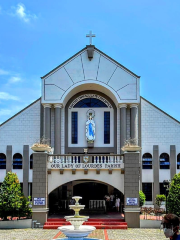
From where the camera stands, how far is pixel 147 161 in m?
28.9

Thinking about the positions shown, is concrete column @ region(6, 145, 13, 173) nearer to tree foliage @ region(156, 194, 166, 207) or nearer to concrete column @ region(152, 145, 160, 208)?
concrete column @ region(152, 145, 160, 208)

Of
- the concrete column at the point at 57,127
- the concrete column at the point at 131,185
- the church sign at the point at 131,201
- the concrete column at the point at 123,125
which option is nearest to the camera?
the concrete column at the point at 131,185

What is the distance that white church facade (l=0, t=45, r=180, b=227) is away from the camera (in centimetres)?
2811

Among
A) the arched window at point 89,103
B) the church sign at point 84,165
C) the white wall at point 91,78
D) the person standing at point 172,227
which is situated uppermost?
the white wall at point 91,78

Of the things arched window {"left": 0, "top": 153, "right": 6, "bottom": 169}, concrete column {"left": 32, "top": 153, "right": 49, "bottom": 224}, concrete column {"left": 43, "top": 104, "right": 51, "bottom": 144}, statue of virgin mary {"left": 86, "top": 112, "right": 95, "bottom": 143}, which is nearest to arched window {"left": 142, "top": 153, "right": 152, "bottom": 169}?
statue of virgin mary {"left": 86, "top": 112, "right": 95, "bottom": 143}

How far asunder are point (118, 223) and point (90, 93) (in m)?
12.3

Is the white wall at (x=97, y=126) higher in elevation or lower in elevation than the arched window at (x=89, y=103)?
lower

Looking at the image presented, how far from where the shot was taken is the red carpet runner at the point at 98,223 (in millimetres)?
20091

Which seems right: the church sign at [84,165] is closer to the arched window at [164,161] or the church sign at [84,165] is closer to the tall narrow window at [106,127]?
the tall narrow window at [106,127]

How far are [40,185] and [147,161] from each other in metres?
10.9

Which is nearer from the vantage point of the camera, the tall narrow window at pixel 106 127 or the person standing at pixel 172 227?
the person standing at pixel 172 227

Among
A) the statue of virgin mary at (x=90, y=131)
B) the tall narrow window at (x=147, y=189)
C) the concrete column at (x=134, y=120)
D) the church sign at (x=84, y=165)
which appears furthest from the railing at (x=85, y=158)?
the tall narrow window at (x=147, y=189)

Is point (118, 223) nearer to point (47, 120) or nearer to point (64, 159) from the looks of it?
point (64, 159)

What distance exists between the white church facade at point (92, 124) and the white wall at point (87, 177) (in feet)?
19.4
